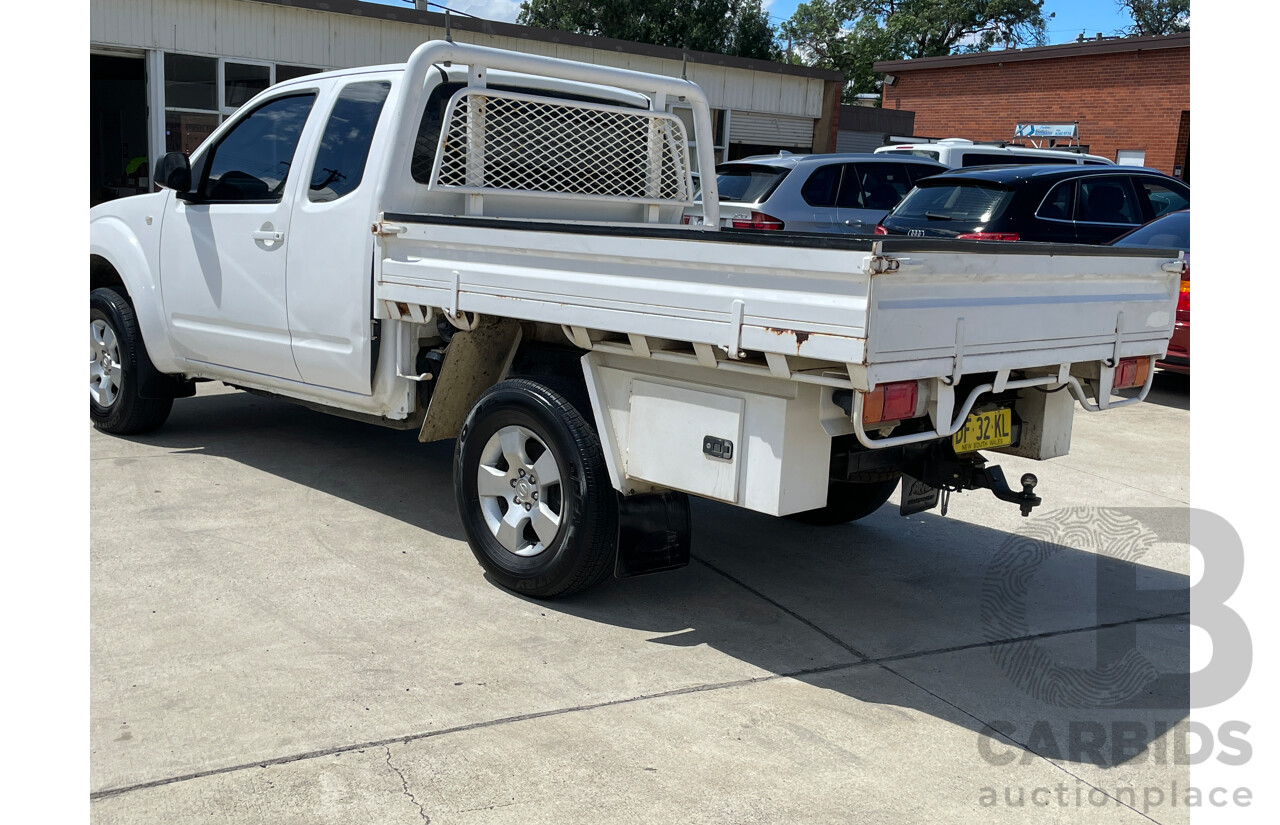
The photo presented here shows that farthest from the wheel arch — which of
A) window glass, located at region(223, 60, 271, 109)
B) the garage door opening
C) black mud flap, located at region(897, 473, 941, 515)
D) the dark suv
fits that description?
the garage door opening

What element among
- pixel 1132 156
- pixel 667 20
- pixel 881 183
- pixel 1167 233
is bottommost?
pixel 1167 233

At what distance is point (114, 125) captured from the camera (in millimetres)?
21500

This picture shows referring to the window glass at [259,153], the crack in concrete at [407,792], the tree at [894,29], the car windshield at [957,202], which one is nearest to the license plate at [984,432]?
the crack in concrete at [407,792]

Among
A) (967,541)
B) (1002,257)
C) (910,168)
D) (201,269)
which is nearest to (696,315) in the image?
(1002,257)

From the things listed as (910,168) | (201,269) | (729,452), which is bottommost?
(729,452)

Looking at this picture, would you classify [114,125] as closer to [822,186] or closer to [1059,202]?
[822,186]

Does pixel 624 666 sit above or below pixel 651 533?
below

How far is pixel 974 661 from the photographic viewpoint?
14.5 feet

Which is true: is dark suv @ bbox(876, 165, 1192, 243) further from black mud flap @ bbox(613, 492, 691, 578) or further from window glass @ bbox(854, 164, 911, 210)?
black mud flap @ bbox(613, 492, 691, 578)

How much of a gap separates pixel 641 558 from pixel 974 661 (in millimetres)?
1346

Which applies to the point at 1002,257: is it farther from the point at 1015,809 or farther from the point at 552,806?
the point at 552,806

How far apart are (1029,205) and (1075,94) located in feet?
74.6

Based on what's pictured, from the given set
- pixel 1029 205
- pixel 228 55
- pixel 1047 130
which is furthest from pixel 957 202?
pixel 1047 130

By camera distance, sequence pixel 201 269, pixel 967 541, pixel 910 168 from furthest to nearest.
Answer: pixel 910 168
pixel 201 269
pixel 967 541
